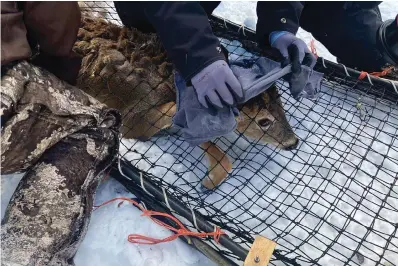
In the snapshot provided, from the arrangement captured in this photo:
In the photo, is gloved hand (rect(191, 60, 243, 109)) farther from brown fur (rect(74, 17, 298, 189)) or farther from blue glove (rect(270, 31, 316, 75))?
brown fur (rect(74, 17, 298, 189))

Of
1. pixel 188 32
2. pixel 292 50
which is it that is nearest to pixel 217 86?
pixel 188 32

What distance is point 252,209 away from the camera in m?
2.67

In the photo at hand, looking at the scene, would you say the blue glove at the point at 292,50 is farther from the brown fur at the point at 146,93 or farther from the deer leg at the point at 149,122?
the deer leg at the point at 149,122

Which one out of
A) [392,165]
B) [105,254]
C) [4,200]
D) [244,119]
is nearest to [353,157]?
[392,165]

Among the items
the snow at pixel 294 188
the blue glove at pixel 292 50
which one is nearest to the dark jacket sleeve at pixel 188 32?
the blue glove at pixel 292 50

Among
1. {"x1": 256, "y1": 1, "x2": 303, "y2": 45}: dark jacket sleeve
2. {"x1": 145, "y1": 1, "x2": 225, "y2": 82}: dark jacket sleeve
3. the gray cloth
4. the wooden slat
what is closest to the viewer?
the wooden slat

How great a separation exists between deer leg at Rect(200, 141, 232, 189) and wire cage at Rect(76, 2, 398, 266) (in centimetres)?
4

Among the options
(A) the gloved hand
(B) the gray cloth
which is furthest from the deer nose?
(A) the gloved hand

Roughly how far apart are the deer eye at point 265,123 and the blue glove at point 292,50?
1.47 feet

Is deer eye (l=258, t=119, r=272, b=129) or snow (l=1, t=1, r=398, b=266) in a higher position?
deer eye (l=258, t=119, r=272, b=129)

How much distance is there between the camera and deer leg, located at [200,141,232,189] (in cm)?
276

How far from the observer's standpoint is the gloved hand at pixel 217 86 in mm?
2252

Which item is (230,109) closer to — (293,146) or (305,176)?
(293,146)

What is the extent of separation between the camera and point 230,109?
7.82 feet
